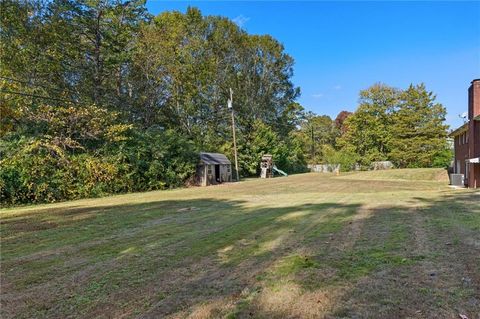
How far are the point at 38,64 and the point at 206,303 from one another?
20.6 m

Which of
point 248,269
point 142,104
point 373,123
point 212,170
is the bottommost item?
point 248,269

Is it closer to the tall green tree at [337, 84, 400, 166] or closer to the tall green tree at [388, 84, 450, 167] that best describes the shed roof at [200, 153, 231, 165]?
the tall green tree at [337, 84, 400, 166]

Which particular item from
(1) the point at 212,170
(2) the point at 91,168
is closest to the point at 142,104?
(1) the point at 212,170

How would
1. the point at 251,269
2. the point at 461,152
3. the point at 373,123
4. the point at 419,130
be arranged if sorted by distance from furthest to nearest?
the point at 373,123
the point at 419,130
the point at 461,152
the point at 251,269

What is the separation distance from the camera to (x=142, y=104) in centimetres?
2728

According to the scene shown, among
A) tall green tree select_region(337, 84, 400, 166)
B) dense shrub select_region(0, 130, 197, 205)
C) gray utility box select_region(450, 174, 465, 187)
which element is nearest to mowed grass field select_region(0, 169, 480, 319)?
dense shrub select_region(0, 130, 197, 205)

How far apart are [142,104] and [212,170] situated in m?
7.42

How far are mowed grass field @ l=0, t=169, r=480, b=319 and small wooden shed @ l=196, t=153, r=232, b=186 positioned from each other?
17712mm

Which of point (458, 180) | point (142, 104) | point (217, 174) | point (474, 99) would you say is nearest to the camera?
point (474, 99)

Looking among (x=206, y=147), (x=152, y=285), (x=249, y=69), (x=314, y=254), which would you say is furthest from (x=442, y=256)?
(x=249, y=69)

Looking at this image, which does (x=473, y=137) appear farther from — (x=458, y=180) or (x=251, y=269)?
(x=251, y=269)

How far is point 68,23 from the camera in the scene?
20500 mm

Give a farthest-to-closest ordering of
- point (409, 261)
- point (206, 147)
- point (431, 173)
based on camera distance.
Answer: point (206, 147), point (431, 173), point (409, 261)

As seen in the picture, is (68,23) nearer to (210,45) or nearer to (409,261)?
(210,45)
